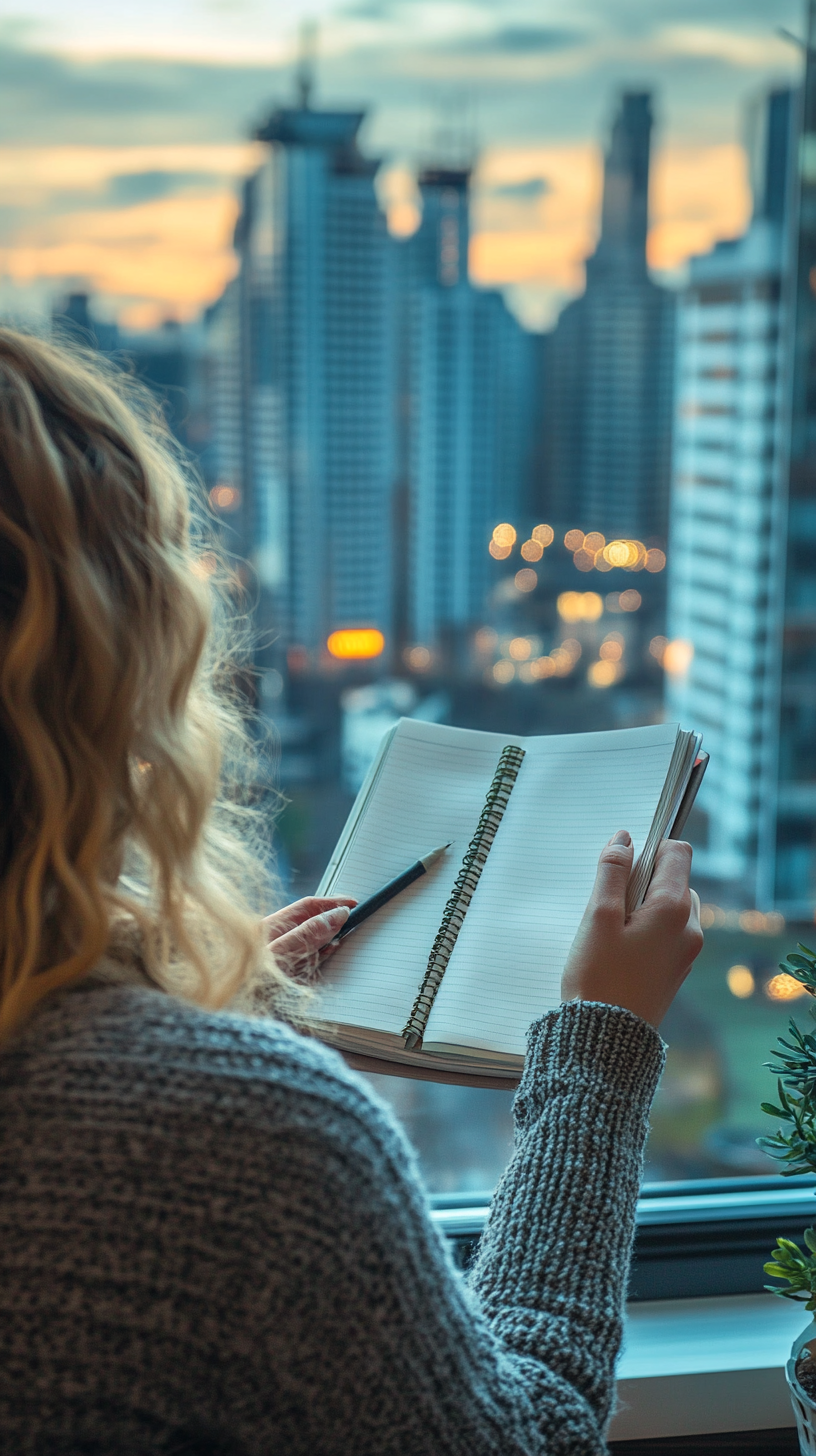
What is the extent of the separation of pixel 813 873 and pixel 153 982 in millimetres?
1202

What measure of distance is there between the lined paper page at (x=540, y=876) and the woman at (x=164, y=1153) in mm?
121

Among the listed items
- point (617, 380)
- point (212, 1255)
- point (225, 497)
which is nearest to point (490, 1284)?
point (212, 1255)

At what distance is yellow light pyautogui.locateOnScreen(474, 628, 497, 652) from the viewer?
1640mm

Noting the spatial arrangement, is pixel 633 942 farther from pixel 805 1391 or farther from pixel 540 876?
pixel 805 1391

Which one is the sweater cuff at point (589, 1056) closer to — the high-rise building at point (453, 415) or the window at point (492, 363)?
the window at point (492, 363)

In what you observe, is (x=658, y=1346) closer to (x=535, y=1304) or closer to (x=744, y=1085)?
(x=744, y=1085)

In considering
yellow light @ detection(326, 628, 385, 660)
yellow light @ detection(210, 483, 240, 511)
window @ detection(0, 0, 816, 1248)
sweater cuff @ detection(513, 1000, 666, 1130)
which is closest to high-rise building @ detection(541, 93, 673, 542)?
window @ detection(0, 0, 816, 1248)

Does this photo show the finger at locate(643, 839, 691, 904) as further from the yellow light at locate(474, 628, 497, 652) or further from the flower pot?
the yellow light at locate(474, 628, 497, 652)

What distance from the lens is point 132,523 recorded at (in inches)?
19.9

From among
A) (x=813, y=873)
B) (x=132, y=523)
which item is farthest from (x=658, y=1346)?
(x=132, y=523)

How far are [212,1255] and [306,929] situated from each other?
0.33 m

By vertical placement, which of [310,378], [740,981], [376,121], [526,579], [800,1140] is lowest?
[740,981]

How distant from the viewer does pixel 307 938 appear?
2.47ft

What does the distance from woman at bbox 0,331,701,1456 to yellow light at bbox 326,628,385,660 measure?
0.95 m
